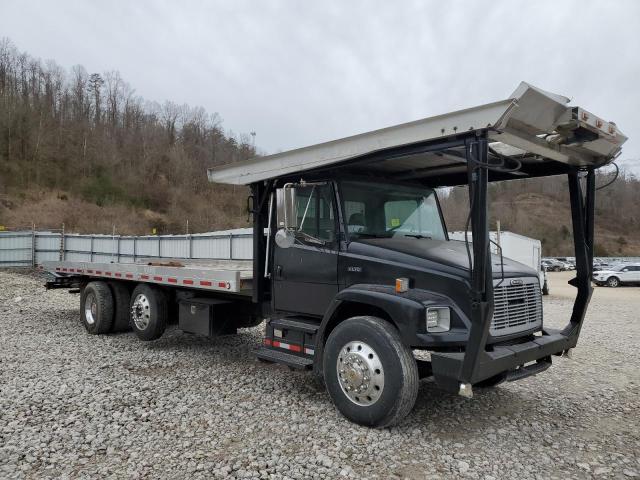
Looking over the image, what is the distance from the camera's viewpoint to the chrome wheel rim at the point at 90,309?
8.27m

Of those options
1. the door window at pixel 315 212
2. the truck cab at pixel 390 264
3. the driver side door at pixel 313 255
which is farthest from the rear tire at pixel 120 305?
the door window at pixel 315 212

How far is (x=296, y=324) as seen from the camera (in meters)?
5.02

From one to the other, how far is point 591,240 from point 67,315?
10.1m

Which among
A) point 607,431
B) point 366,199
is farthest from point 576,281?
point 366,199

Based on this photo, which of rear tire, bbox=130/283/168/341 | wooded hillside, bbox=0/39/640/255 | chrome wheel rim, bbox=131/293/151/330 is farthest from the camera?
wooded hillside, bbox=0/39/640/255

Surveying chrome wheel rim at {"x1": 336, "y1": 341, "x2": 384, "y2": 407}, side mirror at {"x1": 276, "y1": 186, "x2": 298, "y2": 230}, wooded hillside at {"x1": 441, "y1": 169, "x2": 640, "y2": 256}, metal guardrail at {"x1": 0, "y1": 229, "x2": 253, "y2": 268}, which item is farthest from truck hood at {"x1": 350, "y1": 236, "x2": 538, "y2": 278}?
wooded hillside at {"x1": 441, "y1": 169, "x2": 640, "y2": 256}

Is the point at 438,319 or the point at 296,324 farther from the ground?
the point at 438,319

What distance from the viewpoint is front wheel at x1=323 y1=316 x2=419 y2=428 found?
3979 millimetres

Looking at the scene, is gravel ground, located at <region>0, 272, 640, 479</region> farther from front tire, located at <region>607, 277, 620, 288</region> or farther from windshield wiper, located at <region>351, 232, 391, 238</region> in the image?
front tire, located at <region>607, 277, 620, 288</region>

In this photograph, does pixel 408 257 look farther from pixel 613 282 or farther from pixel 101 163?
pixel 101 163

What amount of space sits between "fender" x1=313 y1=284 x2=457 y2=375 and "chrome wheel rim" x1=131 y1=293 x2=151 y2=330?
144 inches

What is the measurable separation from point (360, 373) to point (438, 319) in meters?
0.82

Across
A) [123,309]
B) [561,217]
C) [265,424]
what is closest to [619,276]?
[123,309]

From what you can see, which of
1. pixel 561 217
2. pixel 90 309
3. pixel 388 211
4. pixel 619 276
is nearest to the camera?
pixel 388 211
